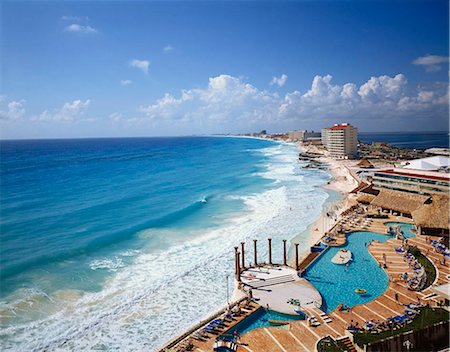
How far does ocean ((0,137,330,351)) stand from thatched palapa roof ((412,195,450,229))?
11.7 m

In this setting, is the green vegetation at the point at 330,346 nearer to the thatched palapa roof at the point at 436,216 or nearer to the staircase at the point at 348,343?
the staircase at the point at 348,343

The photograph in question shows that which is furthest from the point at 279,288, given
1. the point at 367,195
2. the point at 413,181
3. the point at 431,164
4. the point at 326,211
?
the point at 431,164

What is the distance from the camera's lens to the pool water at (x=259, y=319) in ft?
64.0

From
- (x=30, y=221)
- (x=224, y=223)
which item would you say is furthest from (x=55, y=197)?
(x=224, y=223)

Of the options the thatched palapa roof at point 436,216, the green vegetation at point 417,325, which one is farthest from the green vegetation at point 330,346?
the thatched palapa roof at point 436,216

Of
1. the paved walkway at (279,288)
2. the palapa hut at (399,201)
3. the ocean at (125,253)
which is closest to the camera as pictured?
the ocean at (125,253)

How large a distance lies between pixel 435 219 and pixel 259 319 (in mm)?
22361

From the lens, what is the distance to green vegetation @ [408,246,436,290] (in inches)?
920

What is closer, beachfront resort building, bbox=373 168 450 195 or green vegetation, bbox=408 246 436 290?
green vegetation, bbox=408 246 436 290

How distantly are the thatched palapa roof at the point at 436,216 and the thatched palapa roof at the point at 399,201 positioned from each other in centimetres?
443

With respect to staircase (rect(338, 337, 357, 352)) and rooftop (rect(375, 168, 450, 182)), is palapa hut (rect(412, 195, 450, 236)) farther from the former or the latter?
staircase (rect(338, 337, 357, 352))

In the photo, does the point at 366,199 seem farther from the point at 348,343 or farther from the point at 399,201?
the point at 348,343

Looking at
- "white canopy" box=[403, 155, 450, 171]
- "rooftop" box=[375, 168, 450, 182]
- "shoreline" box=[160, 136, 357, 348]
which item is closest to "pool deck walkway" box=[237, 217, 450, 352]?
"shoreline" box=[160, 136, 357, 348]

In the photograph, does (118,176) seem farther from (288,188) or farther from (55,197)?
(288,188)
